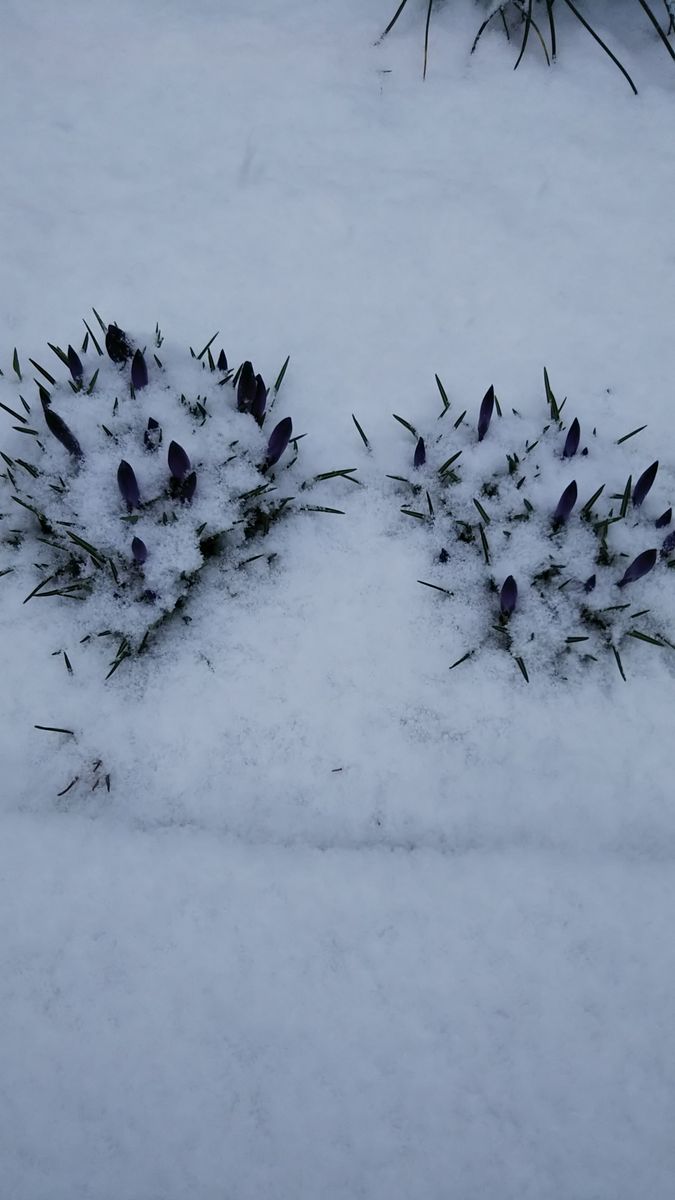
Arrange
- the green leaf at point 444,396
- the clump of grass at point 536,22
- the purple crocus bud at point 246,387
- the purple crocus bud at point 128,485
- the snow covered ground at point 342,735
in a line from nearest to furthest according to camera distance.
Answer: the snow covered ground at point 342,735, the purple crocus bud at point 128,485, the purple crocus bud at point 246,387, the green leaf at point 444,396, the clump of grass at point 536,22

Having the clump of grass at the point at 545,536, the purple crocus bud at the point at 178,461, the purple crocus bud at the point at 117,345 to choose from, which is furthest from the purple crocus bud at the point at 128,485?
the clump of grass at the point at 545,536

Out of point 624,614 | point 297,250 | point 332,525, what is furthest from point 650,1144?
point 297,250

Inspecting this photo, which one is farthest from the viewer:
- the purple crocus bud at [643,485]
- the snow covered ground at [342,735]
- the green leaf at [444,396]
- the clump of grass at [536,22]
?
the clump of grass at [536,22]

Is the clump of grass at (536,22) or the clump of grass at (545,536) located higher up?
the clump of grass at (536,22)

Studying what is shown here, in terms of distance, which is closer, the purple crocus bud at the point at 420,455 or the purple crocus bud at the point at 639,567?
the purple crocus bud at the point at 639,567

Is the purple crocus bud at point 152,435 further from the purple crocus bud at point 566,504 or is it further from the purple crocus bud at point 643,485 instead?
the purple crocus bud at point 643,485

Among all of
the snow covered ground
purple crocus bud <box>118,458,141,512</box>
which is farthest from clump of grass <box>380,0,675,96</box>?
purple crocus bud <box>118,458,141,512</box>
